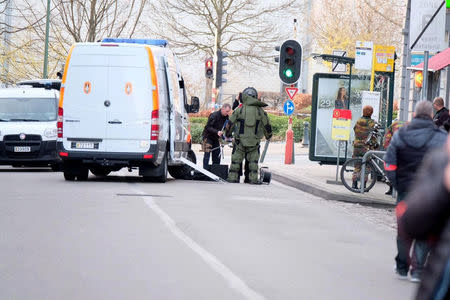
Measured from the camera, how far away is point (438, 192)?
2.23 metres

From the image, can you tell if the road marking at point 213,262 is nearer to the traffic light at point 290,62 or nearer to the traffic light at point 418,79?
the traffic light at point 418,79

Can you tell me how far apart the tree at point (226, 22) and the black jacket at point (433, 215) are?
4756 cm

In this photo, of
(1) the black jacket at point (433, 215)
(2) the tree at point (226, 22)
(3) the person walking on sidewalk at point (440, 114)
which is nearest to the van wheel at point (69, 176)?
(3) the person walking on sidewalk at point (440, 114)

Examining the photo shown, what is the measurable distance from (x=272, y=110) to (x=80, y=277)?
48740mm

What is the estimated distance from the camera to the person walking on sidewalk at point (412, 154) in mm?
7980

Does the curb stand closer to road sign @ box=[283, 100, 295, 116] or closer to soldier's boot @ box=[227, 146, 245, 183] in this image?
soldier's boot @ box=[227, 146, 245, 183]

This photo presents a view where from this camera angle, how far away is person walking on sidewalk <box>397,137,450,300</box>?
2.21 m

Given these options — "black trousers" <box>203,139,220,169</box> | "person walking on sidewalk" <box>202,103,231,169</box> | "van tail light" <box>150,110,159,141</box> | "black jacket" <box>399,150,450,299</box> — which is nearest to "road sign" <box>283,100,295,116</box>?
"person walking on sidewalk" <box>202,103,231,169</box>

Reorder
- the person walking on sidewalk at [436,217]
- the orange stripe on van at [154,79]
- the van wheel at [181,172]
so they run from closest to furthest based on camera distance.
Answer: the person walking on sidewalk at [436,217] < the orange stripe on van at [154,79] < the van wheel at [181,172]

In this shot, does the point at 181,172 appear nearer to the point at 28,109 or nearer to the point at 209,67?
the point at 28,109

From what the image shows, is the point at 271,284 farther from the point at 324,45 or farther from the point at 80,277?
the point at 324,45

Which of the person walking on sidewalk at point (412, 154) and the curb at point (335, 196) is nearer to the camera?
the person walking on sidewalk at point (412, 154)

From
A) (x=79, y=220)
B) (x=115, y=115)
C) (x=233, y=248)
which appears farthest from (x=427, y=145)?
(x=115, y=115)

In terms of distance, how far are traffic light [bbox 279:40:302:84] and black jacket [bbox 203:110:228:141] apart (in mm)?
3951
